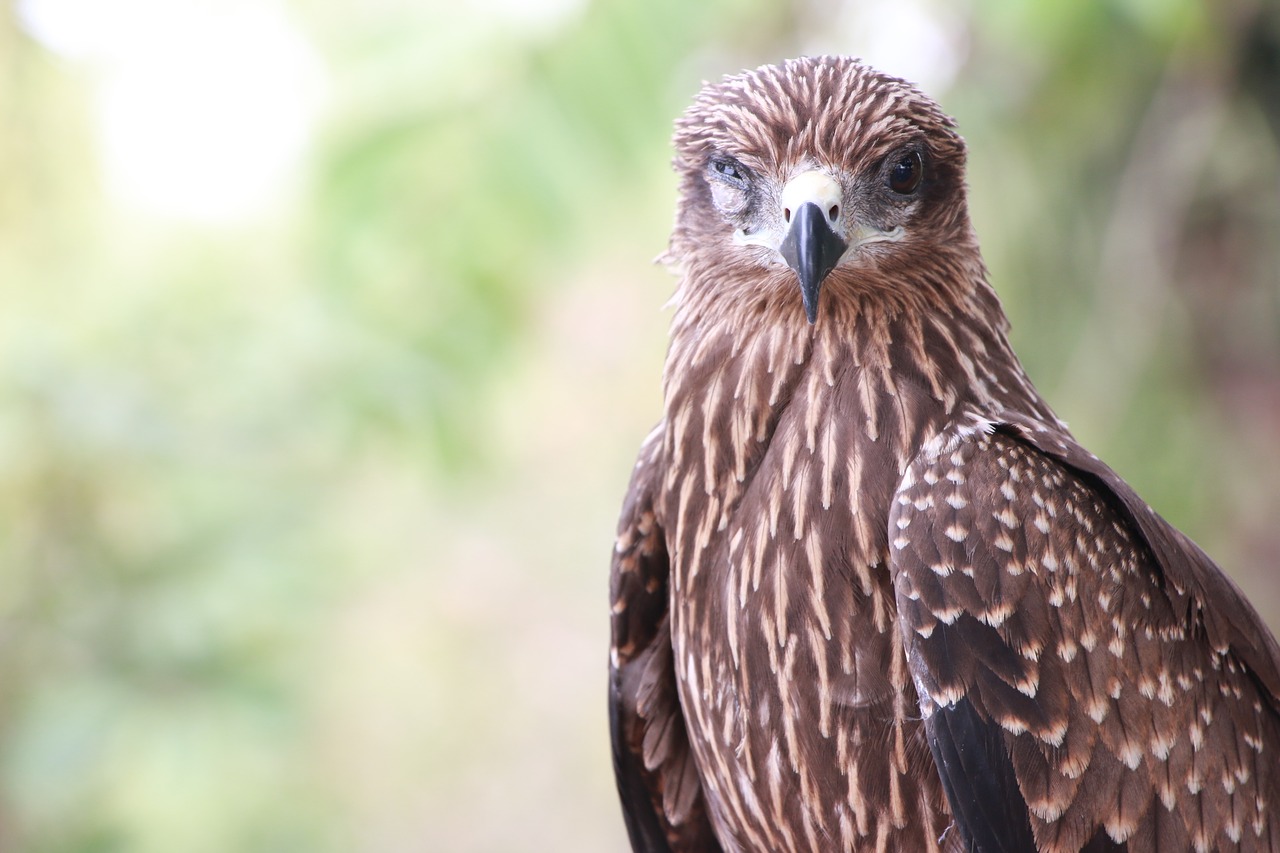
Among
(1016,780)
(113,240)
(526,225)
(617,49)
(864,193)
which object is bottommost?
(1016,780)

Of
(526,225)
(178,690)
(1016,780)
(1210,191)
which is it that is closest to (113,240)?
(178,690)

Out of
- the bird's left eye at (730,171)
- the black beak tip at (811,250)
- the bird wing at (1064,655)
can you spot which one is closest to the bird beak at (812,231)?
the black beak tip at (811,250)

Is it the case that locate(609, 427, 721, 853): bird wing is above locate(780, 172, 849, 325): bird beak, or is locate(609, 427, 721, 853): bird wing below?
below

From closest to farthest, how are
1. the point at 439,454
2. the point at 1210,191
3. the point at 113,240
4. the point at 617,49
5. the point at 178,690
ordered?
the point at 617,49 → the point at 439,454 → the point at 178,690 → the point at 1210,191 → the point at 113,240

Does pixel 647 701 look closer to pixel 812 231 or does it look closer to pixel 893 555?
pixel 893 555

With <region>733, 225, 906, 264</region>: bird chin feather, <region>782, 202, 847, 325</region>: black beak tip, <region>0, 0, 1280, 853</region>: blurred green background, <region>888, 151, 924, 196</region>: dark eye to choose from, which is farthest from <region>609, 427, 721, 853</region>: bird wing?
<region>0, 0, 1280, 853</region>: blurred green background

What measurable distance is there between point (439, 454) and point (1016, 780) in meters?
3.23

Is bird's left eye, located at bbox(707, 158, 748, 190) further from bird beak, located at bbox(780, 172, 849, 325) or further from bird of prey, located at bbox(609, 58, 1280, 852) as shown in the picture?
bird beak, located at bbox(780, 172, 849, 325)

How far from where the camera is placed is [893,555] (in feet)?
7.65

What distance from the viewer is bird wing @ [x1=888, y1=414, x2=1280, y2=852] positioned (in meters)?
2.27

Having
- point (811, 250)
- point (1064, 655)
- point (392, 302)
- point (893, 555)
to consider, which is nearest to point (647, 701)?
point (893, 555)

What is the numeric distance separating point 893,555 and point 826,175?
0.71m

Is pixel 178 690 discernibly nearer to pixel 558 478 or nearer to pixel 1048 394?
pixel 1048 394

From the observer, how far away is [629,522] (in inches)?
110
